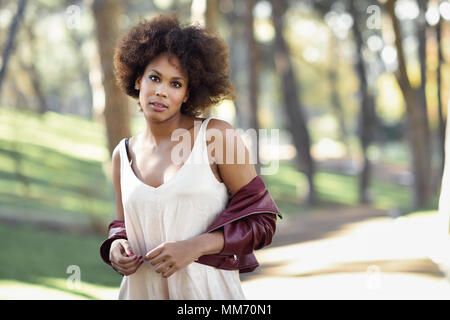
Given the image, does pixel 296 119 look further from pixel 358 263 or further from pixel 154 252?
pixel 154 252

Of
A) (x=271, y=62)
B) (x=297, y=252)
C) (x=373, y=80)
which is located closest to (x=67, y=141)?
(x=271, y=62)

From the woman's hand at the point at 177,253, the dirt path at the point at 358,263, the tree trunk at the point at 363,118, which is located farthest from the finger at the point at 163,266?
the tree trunk at the point at 363,118

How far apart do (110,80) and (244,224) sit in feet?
32.1

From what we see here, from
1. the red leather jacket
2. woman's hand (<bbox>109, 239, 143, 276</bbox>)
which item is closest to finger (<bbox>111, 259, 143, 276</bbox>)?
woman's hand (<bbox>109, 239, 143, 276</bbox>)

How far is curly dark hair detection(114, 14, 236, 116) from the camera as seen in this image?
273 centimetres

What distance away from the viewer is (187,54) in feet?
8.88

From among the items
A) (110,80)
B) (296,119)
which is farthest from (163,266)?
(296,119)

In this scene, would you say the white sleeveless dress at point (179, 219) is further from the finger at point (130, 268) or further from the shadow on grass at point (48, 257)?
the shadow on grass at point (48, 257)

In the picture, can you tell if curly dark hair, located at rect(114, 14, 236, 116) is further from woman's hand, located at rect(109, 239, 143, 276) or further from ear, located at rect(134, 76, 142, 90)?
woman's hand, located at rect(109, 239, 143, 276)

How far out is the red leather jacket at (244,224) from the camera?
2512 mm

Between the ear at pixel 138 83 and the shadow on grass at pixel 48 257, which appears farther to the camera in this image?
the shadow on grass at pixel 48 257

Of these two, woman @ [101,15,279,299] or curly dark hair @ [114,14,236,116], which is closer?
woman @ [101,15,279,299]

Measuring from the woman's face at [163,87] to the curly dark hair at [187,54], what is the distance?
0.04 meters
